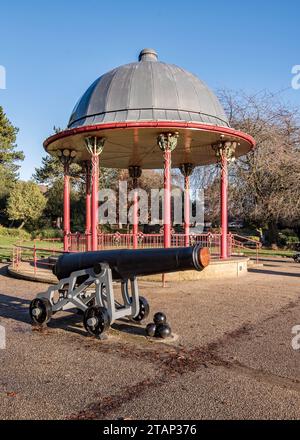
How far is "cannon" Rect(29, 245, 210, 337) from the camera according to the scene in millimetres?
6234

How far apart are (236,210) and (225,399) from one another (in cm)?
2814

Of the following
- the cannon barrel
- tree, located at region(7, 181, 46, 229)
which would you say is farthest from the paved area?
tree, located at region(7, 181, 46, 229)

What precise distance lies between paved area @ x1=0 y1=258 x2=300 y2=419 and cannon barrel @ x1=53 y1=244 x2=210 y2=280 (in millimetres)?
1105

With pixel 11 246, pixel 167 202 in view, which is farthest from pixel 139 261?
pixel 11 246

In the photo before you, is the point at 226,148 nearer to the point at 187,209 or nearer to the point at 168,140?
the point at 168,140

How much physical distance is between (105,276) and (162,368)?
2.05 meters

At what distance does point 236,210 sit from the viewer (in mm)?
31625

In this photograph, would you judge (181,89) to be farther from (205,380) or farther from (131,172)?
(205,380)

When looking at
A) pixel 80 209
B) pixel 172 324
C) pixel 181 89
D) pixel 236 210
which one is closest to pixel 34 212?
pixel 80 209

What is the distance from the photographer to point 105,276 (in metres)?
6.81

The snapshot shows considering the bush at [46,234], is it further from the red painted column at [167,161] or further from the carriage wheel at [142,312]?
the carriage wheel at [142,312]

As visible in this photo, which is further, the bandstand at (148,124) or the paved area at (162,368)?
the bandstand at (148,124)

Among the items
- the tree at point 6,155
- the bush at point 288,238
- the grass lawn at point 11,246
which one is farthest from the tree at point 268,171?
the tree at point 6,155

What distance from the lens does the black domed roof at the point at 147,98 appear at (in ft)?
44.3
